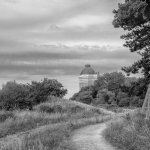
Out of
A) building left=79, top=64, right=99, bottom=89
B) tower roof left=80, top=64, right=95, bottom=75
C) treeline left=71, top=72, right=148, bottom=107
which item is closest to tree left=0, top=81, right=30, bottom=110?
treeline left=71, top=72, right=148, bottom=107

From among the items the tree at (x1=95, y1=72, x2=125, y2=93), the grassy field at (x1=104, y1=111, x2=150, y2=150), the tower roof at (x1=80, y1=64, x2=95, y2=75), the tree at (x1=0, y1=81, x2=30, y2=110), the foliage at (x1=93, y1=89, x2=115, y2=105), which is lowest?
the foliage at (x1=93, y1=89, x2=115, y2=105)

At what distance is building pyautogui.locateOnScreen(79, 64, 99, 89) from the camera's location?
483ft

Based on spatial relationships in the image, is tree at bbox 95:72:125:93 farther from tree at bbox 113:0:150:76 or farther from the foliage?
tree at bbox 113:0:150:76

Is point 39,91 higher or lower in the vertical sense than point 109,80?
lower

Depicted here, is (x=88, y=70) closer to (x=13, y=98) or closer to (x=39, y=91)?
(x=39, y=91)

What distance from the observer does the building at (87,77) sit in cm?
14712

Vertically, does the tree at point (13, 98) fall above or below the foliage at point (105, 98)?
above

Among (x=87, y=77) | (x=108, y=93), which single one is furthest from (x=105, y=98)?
(x=87, y=77)

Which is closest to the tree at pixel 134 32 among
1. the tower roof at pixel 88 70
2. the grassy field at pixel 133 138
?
the grassy field at pixel 133 138

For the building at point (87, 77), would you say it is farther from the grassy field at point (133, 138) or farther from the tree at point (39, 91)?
the grassy field at point (133, 138)

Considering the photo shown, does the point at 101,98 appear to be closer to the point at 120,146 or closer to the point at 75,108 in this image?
the point at 75,108

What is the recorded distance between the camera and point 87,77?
492 feet

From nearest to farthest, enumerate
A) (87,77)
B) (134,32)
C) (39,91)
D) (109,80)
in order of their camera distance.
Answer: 1. (134,32)
2. (39,91)
3. (109,80)
4. (87,77)

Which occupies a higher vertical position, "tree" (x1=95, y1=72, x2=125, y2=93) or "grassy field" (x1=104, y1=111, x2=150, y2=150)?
"tree" (x1=95, y1=72, x2=125, y2=93)
